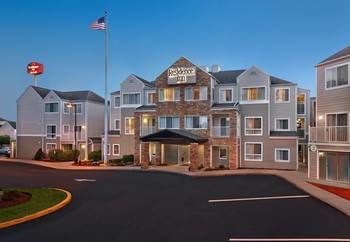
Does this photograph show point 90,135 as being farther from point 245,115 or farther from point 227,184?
point 227,184

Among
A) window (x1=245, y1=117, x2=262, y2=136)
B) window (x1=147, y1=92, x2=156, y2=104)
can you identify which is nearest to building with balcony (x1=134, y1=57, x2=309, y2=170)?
window (x1=245, y1=117, x2=262, y2=136)

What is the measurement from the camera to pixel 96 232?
38.1 feet

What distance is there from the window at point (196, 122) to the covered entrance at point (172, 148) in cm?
107

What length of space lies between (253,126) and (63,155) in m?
25.1

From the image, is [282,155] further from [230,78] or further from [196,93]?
[196,93]

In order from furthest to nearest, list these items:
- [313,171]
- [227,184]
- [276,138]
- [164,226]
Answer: [276,138] → [313,171] → [227,184] → [164,226]

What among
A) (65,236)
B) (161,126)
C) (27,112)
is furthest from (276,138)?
(27,112)

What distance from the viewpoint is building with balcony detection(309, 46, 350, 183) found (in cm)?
2392

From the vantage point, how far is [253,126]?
37.6m

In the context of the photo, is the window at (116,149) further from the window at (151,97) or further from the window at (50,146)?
the window at (50,146)

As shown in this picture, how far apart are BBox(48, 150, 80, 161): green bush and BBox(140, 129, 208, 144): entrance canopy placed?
13.7m

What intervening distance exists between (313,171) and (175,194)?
41.7 ft

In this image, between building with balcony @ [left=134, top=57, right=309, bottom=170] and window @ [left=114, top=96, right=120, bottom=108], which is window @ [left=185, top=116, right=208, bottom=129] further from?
window @ [left=114, top=96, right=120, bottom=108]

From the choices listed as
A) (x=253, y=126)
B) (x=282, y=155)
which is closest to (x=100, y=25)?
(x=253, y=126)
